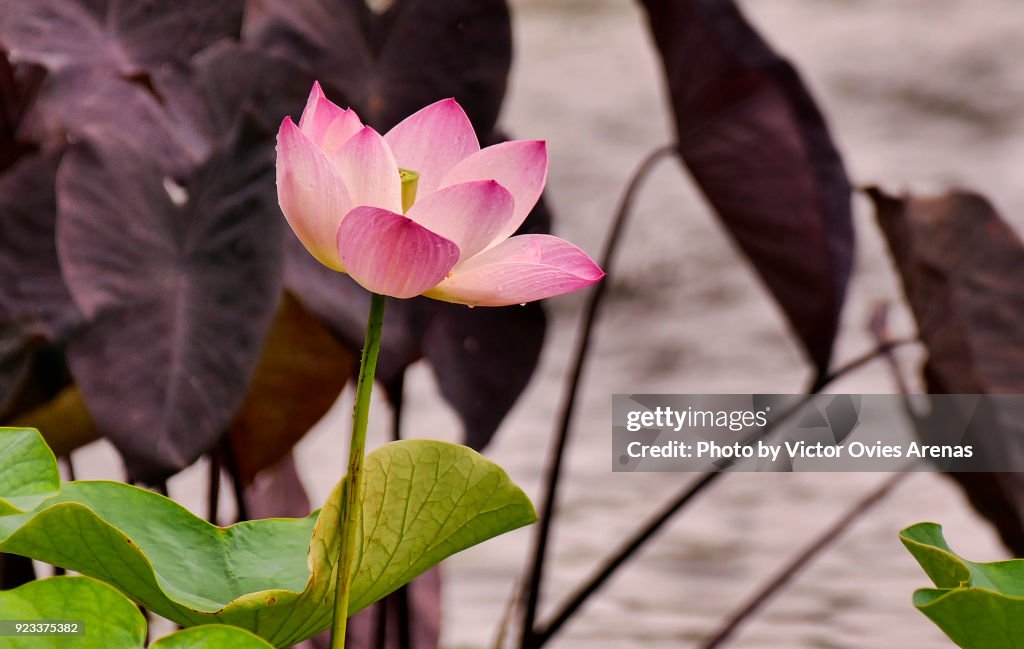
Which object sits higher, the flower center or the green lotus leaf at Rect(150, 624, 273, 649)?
the flower center

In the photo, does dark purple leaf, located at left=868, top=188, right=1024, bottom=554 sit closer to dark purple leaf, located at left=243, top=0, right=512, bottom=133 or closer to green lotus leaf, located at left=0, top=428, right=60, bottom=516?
dark purple leaf, located at left=243, top=0, right=512, bottom=133

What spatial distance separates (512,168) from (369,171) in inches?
1.4

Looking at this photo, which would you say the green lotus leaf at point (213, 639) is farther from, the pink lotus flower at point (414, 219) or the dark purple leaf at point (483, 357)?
the dark purple leaf at point (483, 357)

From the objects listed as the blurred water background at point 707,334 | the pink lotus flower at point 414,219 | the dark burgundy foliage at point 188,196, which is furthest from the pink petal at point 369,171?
the blurred water background at point 707,334

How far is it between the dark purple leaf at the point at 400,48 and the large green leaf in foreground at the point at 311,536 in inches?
13.3

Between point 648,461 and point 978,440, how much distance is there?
0.86ft

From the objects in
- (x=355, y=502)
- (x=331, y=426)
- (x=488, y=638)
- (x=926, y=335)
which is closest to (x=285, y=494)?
(x=488, y=638)

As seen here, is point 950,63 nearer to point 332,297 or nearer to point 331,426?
point 331,426

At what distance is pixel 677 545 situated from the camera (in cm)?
116

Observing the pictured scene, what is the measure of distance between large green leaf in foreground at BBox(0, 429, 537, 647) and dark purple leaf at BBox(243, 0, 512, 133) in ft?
1.11

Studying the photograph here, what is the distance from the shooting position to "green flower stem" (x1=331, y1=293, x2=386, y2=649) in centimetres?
22

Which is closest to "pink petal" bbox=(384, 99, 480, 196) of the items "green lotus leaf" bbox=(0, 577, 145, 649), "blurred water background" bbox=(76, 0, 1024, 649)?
"green lotus leaf" bbox=(0, 577, 145, 649)

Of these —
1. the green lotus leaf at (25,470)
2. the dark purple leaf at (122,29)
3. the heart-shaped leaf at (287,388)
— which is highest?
the dark purple leaf at (122,29)

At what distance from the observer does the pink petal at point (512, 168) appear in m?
0.24
